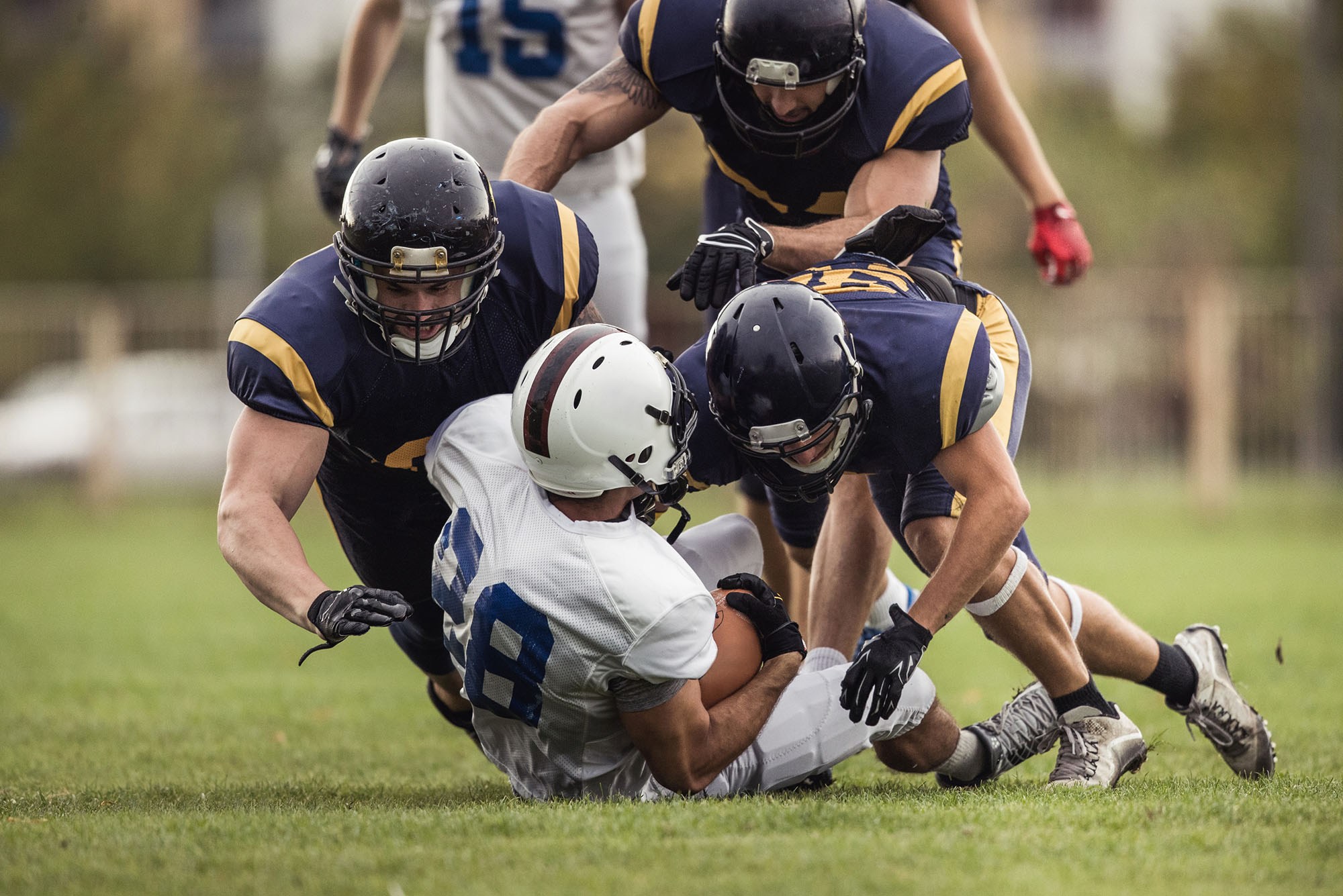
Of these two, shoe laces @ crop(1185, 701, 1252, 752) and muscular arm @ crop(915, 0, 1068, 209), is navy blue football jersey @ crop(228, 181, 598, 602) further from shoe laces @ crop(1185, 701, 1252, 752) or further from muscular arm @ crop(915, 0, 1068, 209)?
shoe laces @ crop(1185, 701, 1252, 752)

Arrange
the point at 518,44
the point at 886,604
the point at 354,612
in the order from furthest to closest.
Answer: the point at 518,44
the point at 886,604
the point at 354,612

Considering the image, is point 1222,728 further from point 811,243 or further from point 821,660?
point 811,243

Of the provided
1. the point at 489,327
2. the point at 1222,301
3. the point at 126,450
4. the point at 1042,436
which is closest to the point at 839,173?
the point at 489,327

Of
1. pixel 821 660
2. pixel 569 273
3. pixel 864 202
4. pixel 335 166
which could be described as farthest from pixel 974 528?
pixel 335 166

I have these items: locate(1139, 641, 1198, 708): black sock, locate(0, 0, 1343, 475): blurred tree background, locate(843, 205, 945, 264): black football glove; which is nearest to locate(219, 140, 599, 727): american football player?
locate(843, 205, 945, 264): black football glove

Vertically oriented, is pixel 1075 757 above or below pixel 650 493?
below

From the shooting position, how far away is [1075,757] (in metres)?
3.89

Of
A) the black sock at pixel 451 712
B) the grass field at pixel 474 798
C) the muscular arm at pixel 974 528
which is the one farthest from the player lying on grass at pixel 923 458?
the black sock at pixel 451 712

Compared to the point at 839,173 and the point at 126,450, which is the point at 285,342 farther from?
the point at 126,450

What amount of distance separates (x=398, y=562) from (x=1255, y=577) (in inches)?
249

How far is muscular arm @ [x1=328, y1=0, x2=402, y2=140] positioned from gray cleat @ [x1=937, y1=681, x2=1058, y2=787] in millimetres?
3397

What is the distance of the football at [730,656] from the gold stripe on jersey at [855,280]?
0.82 metres

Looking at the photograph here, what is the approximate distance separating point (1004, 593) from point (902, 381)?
26.7 inches

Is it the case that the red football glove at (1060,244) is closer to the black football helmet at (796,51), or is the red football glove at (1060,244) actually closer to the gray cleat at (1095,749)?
the black football helmet at (796,51)
